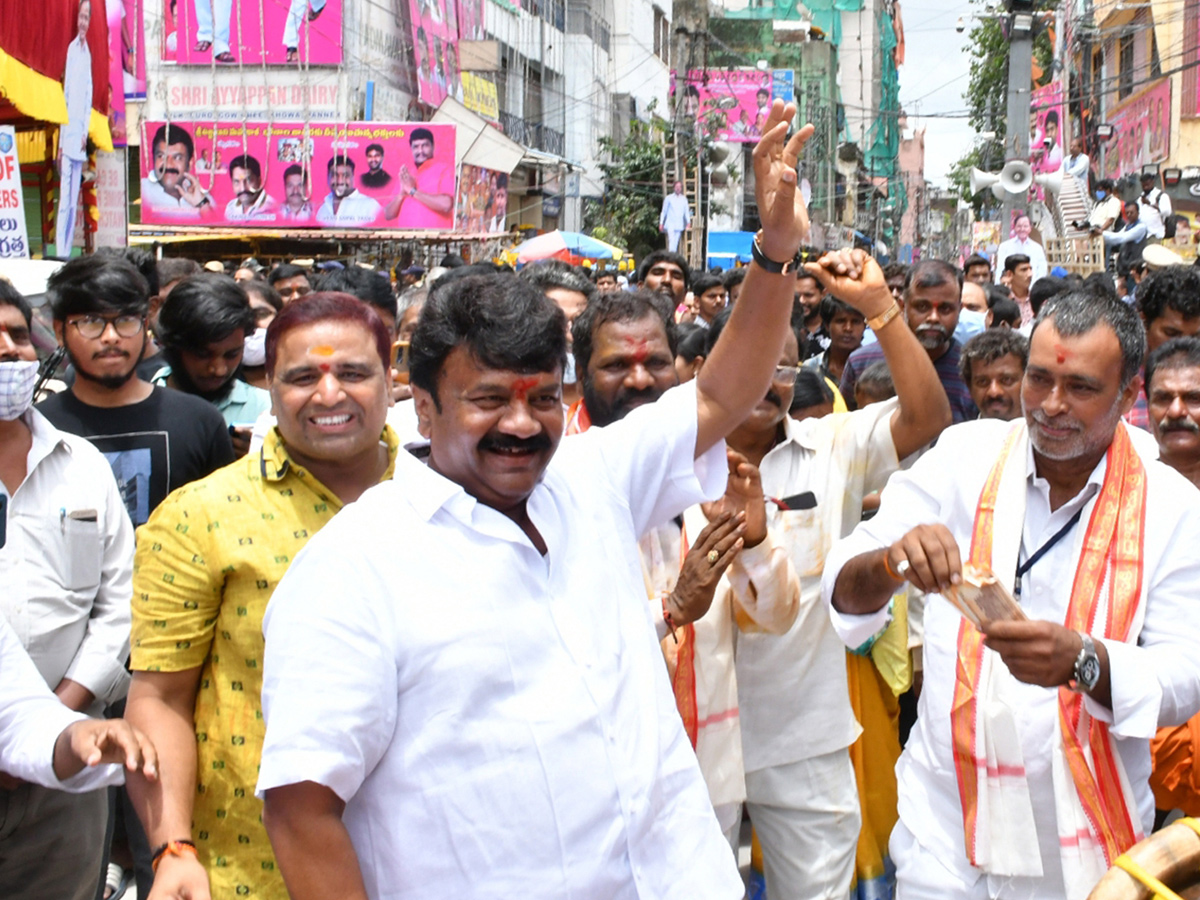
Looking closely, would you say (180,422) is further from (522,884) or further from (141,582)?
(522,884)

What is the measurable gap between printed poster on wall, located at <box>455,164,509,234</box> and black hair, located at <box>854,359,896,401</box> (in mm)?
22485

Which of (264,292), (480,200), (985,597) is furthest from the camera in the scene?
(480,200)

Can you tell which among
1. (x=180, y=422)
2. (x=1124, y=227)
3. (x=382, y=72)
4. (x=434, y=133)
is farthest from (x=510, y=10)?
(x=180, y=422)

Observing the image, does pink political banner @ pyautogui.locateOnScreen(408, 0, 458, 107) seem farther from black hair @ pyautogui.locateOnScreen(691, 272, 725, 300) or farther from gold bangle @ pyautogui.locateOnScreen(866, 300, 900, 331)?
gold bangle @ pyautogui.locateOnScreen(866, 300, 900, 331)

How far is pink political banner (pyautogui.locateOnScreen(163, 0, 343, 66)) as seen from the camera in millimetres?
30438

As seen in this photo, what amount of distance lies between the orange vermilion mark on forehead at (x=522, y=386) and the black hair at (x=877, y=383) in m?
3.20

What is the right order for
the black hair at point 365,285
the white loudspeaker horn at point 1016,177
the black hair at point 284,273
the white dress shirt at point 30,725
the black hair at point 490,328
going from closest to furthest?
the black hair at point 490,328 < the white dress shirt at point 30,725 < the black hair at point 365,285 < the black hair at point 284,273 < the white loudspeaker horn at point 1016,177

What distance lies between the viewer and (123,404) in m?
3.89

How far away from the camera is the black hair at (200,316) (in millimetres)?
4410

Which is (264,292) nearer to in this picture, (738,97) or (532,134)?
(532,134)

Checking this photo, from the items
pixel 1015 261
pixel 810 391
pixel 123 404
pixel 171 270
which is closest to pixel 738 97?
pixel 1015 261

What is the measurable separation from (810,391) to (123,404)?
7.41 ft

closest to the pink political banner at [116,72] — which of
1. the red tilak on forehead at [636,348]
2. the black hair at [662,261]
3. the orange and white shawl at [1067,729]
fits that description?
the black hair at [662,261]

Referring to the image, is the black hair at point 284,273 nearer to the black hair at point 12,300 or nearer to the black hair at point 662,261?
the black hair at point 662,261
